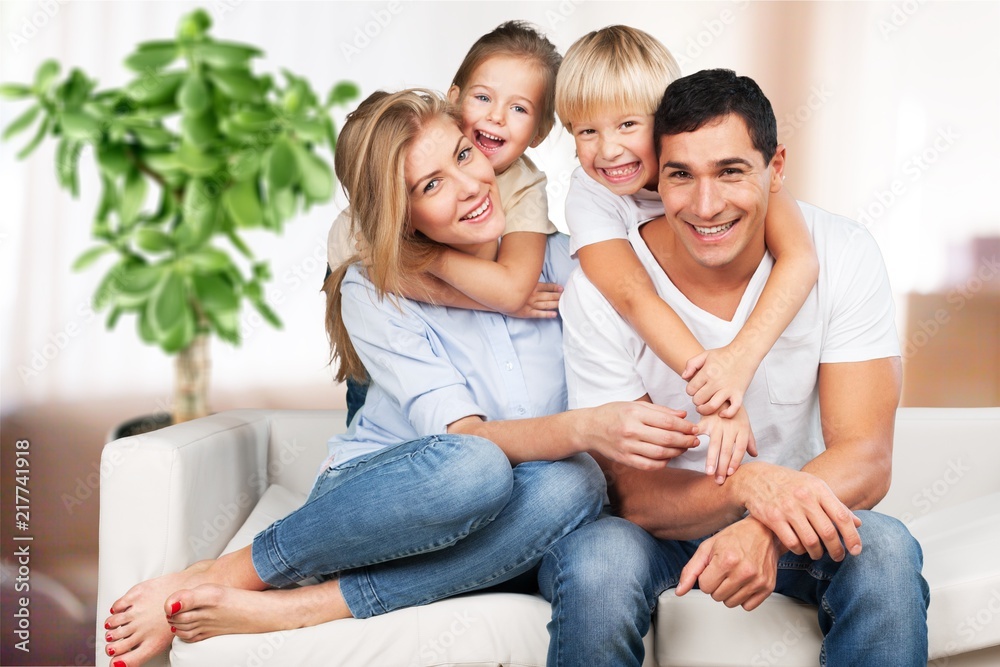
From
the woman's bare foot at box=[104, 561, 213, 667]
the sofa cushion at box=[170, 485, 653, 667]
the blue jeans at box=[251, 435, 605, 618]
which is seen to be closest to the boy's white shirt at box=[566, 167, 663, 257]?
the blue jeans at box=[251, 435, 605, 618]

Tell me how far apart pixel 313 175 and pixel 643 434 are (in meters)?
0.91

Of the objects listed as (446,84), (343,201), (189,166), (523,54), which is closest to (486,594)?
(523,54)

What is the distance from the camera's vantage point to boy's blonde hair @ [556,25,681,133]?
59.4 inches

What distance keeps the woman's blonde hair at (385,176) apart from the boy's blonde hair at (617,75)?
211mm

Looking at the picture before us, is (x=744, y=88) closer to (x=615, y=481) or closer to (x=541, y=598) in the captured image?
(x=615, y=481)

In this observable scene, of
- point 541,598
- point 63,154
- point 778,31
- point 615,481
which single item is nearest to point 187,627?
point 541,598

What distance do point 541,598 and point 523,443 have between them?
0.73ft

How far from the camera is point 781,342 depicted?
1.44 m

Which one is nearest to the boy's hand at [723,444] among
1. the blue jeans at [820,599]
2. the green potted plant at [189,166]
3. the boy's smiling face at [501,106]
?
the blue jeans at [820,599]

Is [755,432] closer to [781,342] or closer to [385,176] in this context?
[781,342]

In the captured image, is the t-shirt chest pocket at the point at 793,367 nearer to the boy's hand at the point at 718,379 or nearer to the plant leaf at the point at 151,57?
the boy's hand at the point at 718,379

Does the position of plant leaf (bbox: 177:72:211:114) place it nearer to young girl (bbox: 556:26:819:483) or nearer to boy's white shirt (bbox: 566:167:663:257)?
young girl (bbox: 556:26:819:483)

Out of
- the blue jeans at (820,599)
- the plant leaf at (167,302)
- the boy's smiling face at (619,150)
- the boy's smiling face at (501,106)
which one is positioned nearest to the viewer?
the plant leaf at (167,302)

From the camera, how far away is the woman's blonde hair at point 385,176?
1451 mm
